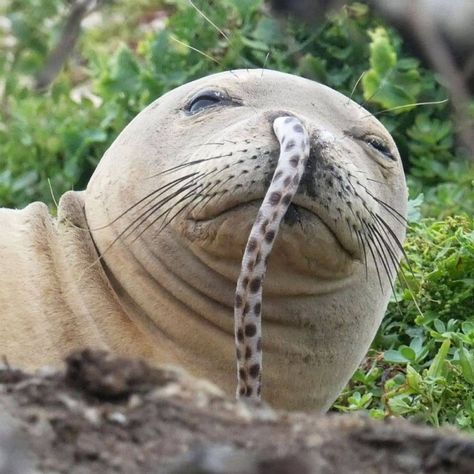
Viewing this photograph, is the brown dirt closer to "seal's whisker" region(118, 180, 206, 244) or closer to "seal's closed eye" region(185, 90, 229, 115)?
"seal's whisker" region(118, 180, 206, 244)

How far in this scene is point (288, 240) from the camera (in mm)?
3822

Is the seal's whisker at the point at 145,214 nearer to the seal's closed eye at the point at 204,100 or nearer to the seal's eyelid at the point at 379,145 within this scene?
the seal's closed eye at the point at 204,100

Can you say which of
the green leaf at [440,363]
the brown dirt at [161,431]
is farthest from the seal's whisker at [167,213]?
the brown dirt at [161,431]

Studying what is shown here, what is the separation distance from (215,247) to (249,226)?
23 centimetres

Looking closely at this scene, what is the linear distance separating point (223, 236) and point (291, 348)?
577 millimetres

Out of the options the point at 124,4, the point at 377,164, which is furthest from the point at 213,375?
the point at 124,4

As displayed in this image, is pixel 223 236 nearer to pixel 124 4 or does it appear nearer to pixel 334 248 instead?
pixel 334 248

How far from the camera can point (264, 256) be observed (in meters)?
3.59

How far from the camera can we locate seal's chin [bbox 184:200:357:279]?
3785 millimetres

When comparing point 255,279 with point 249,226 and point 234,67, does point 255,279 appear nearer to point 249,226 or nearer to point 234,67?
point 249,226

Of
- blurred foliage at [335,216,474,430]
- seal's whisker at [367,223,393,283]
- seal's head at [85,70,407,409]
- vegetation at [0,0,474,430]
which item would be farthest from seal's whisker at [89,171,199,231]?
vegetation at [0,0,474,430]

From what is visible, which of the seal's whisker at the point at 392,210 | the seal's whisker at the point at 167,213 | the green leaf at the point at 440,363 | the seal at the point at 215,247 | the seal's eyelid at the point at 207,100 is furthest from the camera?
the green leaf at the point at 440,363

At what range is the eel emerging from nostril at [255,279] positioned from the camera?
358cm

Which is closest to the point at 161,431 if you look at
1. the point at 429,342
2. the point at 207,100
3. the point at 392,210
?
the point at 392,210
